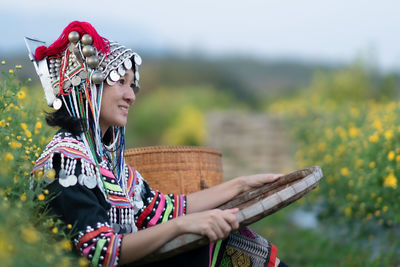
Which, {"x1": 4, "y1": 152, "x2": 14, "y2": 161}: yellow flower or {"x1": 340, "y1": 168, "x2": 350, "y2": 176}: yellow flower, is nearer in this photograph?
{"x1": 4, "y1": 152, "x2": 14, "y2": 161}: yellow flower

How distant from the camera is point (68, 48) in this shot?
2.22 meters

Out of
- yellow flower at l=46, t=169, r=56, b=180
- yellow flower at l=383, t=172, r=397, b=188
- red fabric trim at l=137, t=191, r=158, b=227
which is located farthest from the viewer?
yellow flower at l=383, t=172, r=397, b=188

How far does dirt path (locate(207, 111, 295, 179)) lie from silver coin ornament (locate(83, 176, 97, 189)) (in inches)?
226

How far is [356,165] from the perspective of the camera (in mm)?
3967

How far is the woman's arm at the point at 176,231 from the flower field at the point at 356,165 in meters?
1.74

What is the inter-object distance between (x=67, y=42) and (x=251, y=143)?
5827 mm

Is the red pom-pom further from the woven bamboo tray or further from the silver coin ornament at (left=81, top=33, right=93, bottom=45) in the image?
the woven bamboo tray

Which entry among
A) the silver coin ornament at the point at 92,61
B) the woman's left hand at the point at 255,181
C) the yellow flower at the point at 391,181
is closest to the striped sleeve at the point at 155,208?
the woman's left hand at the point at 255,181

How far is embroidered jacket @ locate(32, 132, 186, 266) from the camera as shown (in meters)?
1.85

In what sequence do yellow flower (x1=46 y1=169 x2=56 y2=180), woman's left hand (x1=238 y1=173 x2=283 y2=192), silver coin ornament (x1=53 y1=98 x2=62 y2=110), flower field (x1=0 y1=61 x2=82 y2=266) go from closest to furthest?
1. flower field (x1=0 y1=61 x2=82 y2=266)
2. yellow flower (x1=46 y1=169 x2=56 y2=180)
3. silver coin ornament (x1=53 y1=98 x2=62 y2=110)
4. woman's left hand (x1=238 y1=173 x2=283 y2=192)

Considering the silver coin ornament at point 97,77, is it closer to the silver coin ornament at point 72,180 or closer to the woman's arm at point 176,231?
the silver coin ornament at point 72,180

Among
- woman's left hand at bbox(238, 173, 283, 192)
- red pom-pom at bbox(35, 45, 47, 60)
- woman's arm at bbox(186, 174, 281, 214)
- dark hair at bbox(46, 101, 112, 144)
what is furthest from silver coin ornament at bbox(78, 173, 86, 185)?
woman's left hand at bbox(238, 173, 283, 192)

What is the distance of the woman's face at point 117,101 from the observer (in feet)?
7.38

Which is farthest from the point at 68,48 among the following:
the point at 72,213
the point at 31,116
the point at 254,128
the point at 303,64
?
the point at 303,64
